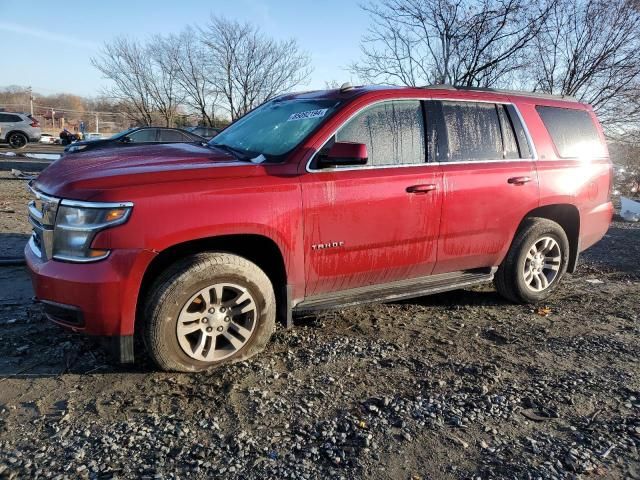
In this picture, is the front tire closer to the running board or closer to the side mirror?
the running board

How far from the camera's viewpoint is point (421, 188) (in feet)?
12.6

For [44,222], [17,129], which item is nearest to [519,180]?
[44,222]

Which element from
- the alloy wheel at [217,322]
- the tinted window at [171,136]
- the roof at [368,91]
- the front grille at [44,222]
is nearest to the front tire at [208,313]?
the alloy wheel at [217,322]

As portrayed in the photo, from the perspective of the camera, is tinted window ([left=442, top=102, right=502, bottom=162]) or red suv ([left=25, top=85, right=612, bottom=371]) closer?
red suv ([left=25, top=85, right=612, bottom=371])

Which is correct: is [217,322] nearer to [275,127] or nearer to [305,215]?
[305,215]

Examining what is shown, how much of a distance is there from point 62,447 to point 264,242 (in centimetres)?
161

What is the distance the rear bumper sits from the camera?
285 cm

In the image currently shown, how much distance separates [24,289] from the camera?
15.1 feet

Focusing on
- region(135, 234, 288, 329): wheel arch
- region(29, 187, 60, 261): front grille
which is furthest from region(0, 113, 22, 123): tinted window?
region(135, 234, 288, 329): wheel arch

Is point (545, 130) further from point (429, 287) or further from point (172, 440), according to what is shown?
point (172, 440)

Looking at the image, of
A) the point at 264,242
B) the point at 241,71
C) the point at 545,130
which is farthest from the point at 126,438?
the point at 241,71

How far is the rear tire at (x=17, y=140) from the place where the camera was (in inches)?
1003

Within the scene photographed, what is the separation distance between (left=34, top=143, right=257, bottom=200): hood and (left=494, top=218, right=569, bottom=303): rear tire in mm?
2674

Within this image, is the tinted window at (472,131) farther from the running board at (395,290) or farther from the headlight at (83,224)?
the headlight at (83,224)
